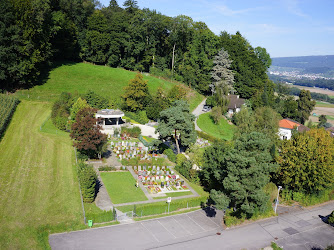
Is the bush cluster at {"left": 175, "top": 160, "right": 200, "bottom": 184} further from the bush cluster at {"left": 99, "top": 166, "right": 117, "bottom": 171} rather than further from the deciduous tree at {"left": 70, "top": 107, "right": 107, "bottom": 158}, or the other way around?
the deciduous tree at {"left": 70, "top": 107, "right": 107, "bottom": 158}

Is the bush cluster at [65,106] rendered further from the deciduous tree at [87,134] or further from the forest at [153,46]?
the forest at [153,46]

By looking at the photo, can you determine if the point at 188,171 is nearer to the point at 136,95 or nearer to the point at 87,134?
the point at 87,134

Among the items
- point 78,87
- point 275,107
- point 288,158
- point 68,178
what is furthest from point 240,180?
point 275,107

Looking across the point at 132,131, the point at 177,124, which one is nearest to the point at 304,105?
the point at 132,131

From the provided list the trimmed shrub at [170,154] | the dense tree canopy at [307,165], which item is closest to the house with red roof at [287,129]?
the dense tree canopy at [307,165]

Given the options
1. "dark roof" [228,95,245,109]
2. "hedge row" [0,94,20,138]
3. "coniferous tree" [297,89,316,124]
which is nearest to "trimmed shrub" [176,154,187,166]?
"hedge row" [0,94,20,138]

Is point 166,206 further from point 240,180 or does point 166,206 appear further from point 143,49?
point 143,49
